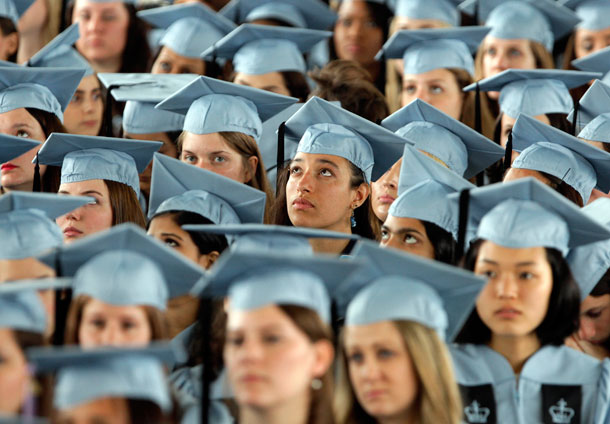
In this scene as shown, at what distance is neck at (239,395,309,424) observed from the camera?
10.7ft

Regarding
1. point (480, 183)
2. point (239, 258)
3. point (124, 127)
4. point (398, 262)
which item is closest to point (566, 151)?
point (480, 183)

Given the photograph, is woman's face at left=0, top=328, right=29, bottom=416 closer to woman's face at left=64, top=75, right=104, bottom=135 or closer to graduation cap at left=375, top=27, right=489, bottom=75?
woman's face at left=64, top=75, right=104, bottom=135

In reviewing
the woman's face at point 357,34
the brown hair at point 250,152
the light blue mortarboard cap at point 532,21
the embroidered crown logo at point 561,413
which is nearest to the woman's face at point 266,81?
the brown hair at point 250,152

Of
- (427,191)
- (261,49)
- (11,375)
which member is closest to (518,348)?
(427,191)

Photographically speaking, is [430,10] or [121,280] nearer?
[121,280]

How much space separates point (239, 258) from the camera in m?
3.31

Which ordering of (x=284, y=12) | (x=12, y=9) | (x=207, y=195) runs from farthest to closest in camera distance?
(x=284, y=12) < (x=12, y=9) < (x=207, y=195)

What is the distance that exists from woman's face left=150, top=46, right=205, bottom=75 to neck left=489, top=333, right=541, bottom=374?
3168 mm

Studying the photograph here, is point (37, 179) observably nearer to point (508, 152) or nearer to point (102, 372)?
point (508, 152)

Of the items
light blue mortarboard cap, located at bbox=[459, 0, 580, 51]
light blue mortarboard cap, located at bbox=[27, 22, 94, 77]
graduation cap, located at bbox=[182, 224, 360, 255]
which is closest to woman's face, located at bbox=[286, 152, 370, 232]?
graduation cap, located at bbox=[182, 224, 360, 255]

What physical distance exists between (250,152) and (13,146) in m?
1.04

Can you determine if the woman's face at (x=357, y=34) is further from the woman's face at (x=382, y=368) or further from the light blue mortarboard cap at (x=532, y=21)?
the woman's face at (x=382, y=368)

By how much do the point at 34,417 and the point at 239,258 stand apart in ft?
2.27

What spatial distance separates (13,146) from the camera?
4.74 m
